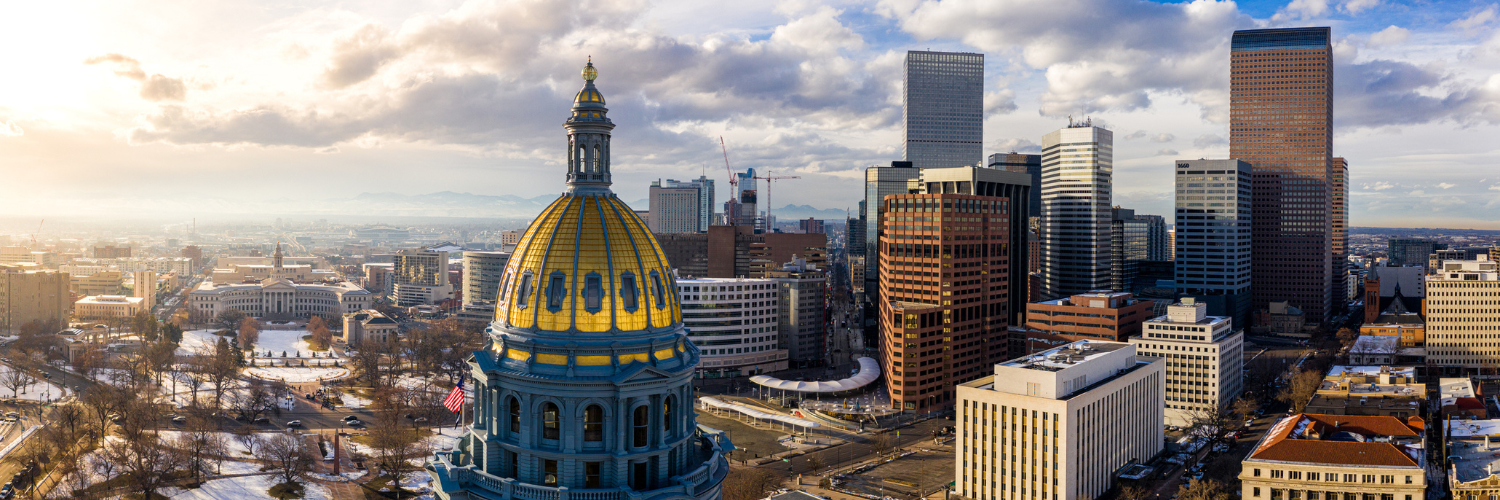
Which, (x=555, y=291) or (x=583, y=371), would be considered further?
(x=555, y=291)

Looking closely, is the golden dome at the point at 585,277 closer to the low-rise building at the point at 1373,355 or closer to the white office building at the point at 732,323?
the white office building at the point at 732,323

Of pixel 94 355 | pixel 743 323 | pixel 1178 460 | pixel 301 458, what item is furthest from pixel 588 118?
pixel 94 355

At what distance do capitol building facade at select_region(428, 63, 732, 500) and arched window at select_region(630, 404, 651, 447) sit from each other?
44 millimetres

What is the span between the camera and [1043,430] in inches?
4097

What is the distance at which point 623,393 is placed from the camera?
4116 cm

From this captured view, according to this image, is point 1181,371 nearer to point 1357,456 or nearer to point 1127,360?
point 1127,360

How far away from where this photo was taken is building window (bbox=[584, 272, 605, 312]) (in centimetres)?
4147

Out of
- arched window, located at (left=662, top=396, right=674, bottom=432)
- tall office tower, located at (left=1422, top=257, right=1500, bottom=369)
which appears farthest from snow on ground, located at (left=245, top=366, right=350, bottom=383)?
tall office tower, located at (left=1422, top=257, right=1500, bottom=369)

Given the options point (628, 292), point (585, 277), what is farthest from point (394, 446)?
point (628, 292)

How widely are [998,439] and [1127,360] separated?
2840 centimetres

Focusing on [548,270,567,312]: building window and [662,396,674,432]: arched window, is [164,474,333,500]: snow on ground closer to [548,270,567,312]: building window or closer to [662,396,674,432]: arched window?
[662,396,674,432]: arched window

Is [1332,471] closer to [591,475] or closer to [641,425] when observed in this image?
[641,425]

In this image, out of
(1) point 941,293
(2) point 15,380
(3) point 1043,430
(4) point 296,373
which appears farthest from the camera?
(4) point 296,373

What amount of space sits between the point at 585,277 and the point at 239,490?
88.1 metres
